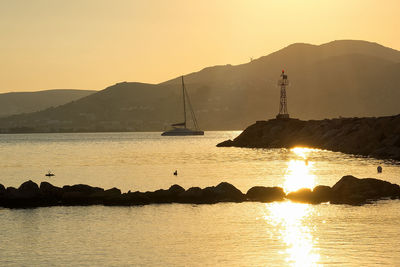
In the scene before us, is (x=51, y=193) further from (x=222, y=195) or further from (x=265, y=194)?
(x=265, y=194)

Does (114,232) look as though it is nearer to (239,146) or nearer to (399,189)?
(399,189)

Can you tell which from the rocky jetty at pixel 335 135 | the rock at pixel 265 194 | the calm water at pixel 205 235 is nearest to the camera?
the calm water at pixel 205 235

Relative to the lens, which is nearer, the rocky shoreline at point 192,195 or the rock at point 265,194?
the rocky shoreline at point 192,195

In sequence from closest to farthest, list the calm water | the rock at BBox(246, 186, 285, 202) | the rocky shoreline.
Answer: the calm water < the rocky shoreline < the rock at BBox(246, 186, 285, 202)

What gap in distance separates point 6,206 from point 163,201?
10.0 metres

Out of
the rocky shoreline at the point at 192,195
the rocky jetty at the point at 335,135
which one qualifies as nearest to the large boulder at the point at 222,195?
the rocky shoreline at the point at 192,195

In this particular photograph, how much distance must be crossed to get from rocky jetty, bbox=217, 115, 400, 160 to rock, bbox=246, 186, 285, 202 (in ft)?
150

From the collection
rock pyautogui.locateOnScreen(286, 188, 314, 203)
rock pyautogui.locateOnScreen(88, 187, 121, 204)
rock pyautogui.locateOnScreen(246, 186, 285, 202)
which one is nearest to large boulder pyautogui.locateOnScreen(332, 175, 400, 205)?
rock pyautogui.locateOnScreen(286, 188, 314, 203)

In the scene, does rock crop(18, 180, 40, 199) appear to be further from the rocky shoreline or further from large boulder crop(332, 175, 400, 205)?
large boulder crop(332, 175, 400, 205)

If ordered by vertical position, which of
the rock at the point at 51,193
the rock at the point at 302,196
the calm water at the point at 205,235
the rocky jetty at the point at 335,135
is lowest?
the calm water at the point at 205,235

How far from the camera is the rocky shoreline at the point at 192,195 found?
43312 millimetres

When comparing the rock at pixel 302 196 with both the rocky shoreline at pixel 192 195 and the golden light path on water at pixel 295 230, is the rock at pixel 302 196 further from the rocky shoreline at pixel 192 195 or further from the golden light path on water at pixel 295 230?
the golden light path on water at pixel 295 230

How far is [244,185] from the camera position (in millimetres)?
56312

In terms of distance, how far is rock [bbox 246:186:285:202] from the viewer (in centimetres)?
4446
